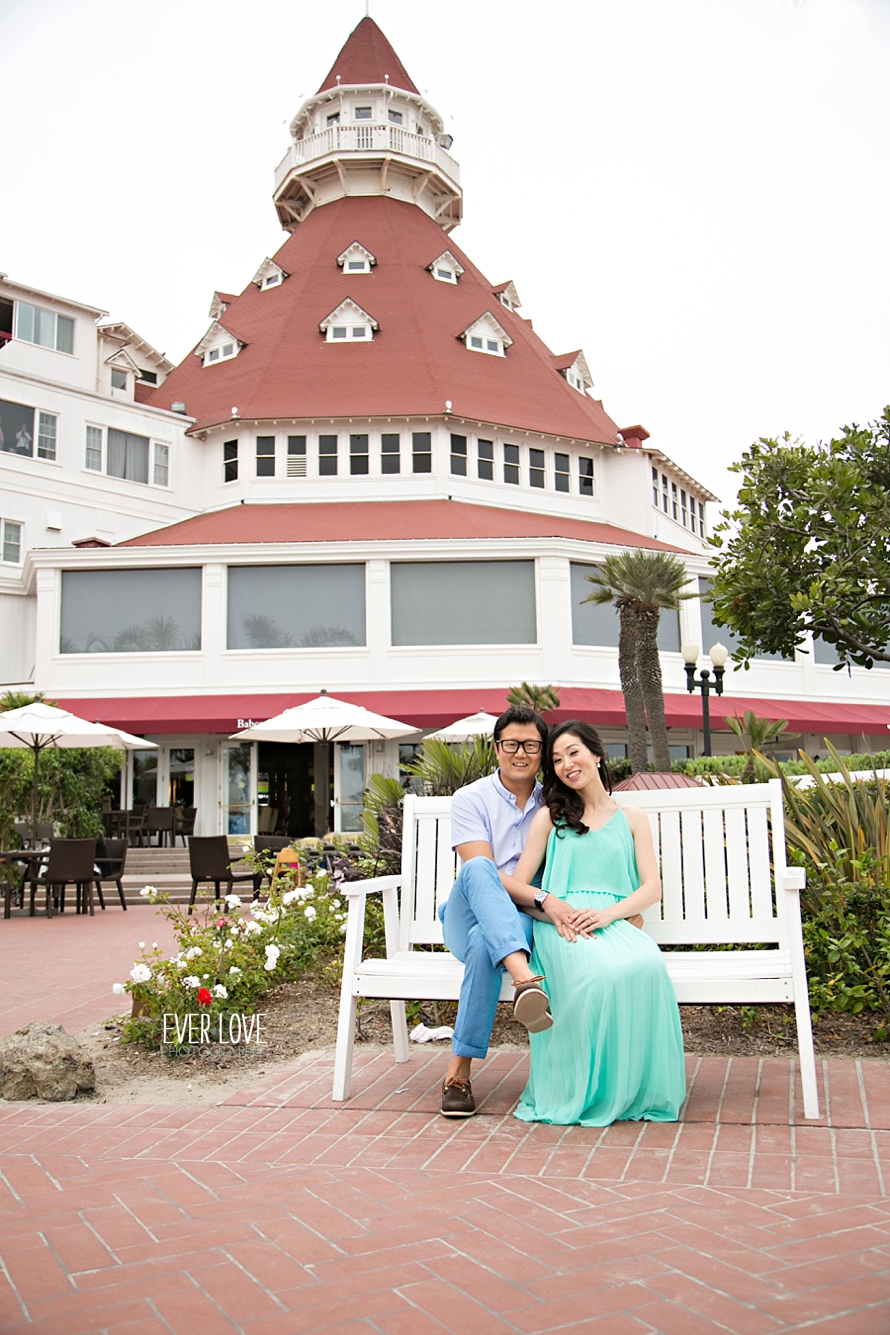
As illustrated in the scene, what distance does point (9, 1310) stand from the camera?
2.73 meters

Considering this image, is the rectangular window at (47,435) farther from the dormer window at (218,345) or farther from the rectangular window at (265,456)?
the dormer window at (218,345)

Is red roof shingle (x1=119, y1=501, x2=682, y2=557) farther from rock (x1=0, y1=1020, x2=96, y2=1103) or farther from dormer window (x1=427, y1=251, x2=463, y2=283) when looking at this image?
rock (x1=0, y1=1020, x2=96, y2=1103)

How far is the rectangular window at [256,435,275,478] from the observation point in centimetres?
3325

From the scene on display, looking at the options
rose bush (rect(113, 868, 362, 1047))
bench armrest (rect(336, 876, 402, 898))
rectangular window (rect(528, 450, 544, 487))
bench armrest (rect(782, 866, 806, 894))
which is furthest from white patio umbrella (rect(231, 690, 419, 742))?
rectangular window (rect(528, 450, 544, 487))

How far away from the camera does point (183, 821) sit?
25469mm

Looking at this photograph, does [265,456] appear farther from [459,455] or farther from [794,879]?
[794,879]

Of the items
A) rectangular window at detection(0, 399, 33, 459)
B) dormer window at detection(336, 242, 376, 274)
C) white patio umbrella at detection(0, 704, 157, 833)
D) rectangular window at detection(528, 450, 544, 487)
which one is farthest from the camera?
dormer window at detection(336, 242, 376, 274)

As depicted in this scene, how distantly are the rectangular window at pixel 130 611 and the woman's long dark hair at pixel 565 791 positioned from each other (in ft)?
76.5

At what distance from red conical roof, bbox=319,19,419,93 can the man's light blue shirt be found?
44921 mm

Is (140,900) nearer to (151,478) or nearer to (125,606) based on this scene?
(125,606)

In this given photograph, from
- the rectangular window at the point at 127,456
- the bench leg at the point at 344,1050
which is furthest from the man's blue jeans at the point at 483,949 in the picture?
the rectangular window at the point at 127,456

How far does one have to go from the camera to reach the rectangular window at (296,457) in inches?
1300

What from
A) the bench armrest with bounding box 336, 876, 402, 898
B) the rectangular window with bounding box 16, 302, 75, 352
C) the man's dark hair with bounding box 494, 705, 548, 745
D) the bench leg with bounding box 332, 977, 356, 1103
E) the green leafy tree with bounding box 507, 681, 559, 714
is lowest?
the bench leg with bounding box 332, 977, 356, 1103

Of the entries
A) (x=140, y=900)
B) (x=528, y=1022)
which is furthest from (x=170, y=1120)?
(x=140, y=900)
